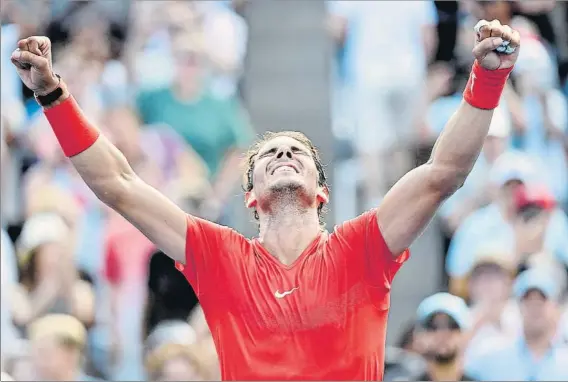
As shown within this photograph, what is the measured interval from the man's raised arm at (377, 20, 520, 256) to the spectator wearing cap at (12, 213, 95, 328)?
3518mm

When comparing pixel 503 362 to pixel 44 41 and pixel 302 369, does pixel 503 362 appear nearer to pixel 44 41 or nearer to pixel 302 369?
pixel 302 369

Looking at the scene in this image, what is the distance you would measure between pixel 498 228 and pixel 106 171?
413 cm

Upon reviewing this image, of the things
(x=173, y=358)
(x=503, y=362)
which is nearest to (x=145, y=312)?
(x=173, y=358)

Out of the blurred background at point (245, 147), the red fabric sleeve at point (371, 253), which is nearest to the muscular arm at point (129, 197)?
the red fabric sleeve at point (371, 253)

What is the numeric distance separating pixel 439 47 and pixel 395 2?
527 millimetres

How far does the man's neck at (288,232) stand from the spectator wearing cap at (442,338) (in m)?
2.31

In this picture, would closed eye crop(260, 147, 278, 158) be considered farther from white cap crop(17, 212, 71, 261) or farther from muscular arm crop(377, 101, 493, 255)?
white cap crop(17, 212, 71, 261)

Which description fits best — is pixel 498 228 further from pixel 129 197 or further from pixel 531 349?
pixel 129 197

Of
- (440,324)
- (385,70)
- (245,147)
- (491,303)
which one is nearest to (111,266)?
(245,147)

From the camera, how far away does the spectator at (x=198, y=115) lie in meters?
9.38

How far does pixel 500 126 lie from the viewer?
9375 millimetres

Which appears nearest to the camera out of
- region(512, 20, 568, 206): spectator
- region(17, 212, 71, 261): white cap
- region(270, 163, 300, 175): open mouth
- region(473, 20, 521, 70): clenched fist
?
region(473, 20, 521, 70): clenched fist

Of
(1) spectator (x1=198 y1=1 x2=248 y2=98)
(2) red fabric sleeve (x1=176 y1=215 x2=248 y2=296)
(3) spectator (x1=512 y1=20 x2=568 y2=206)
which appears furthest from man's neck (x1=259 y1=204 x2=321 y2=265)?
(1) spectator (x1=198 y1=1 x2=248 y2=98)

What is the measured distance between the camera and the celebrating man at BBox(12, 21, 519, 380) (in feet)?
15.3
